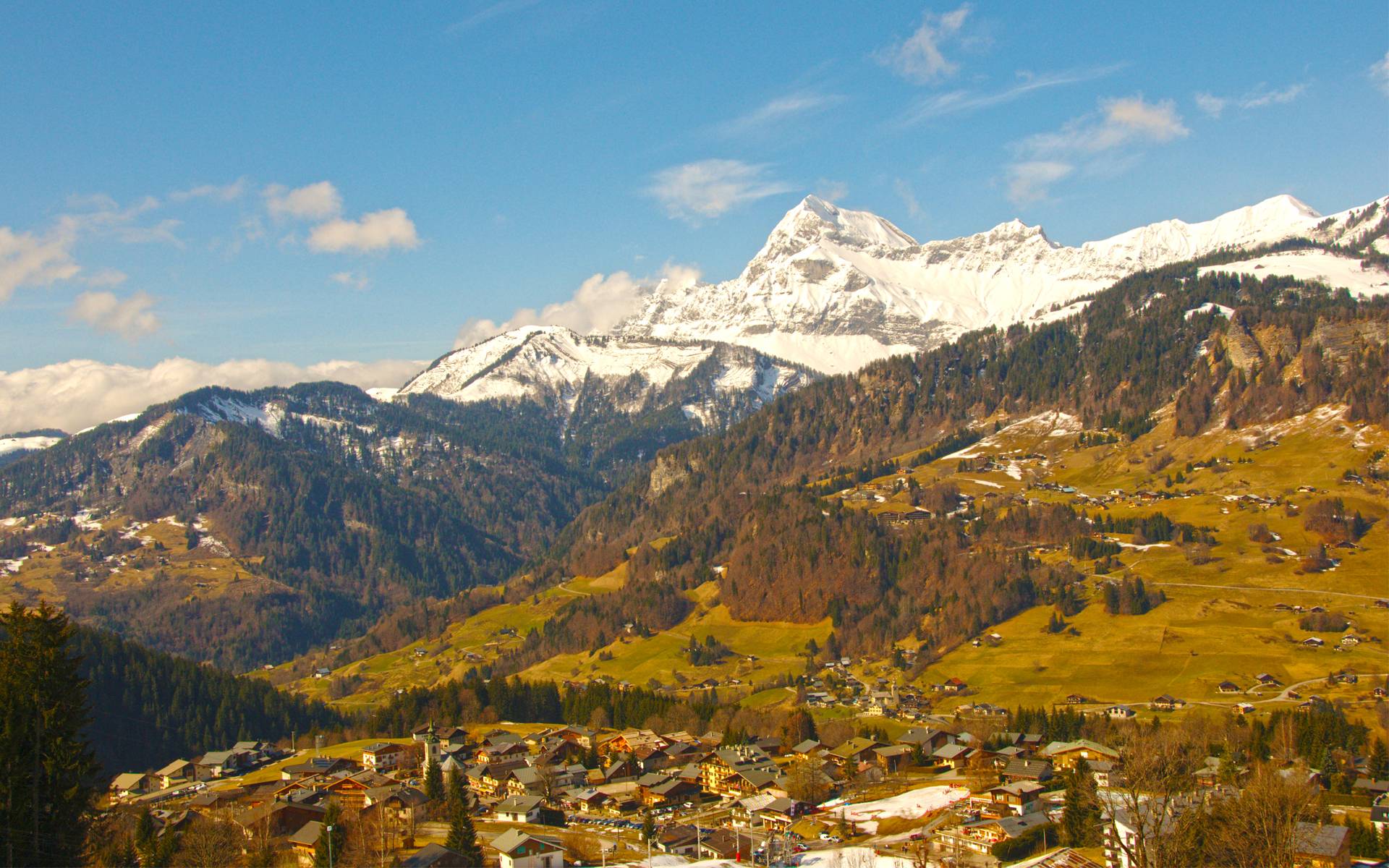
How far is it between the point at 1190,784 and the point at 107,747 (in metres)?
163

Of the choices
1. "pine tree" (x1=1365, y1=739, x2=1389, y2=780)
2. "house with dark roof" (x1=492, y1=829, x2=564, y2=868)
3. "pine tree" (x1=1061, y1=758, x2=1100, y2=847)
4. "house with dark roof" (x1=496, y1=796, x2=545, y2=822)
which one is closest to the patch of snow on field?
"pine tree" (x1=1061, y1=758, x2=1100, y2=847)

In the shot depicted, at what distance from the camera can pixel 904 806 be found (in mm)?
103875

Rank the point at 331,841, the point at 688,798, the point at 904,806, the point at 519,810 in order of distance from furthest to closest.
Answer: the point at 688,798 < the point at 904,806 < the point at 519,810 < the point at 331,841

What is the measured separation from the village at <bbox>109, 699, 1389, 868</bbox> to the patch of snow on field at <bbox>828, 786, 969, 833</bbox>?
0.32 metres

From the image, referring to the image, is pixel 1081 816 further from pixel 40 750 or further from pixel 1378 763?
pixel 40 750

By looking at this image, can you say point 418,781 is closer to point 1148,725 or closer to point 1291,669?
point 1148,725

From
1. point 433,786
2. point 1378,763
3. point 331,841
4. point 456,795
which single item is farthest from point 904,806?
point 331,841

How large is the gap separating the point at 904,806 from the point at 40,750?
7133 centimetres

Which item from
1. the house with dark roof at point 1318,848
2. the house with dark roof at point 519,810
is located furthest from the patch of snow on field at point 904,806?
the house with dark roof at point 1318,848

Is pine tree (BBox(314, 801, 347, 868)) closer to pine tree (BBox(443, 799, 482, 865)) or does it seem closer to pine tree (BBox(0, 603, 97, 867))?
pine tree (BBox(443, 799, 482, 865))

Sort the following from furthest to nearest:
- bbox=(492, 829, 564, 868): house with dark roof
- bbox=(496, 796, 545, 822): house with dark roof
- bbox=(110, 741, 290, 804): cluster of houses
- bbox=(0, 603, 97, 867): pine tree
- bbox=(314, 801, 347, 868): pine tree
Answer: bbox=(110, 741, 290, 804): cluster of houses
bbox=(496, 796, 545, 822): house with dark roof
bbox=(492, 829, 564, 868): house with dark roof
bbox=(314, 801, 347, 868): pine tree
bbox=(0, 603, 97, 867): pine tree

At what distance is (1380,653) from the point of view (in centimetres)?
16275

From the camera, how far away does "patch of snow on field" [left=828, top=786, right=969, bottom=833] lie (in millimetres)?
99938

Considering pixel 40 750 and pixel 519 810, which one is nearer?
pixel 40 750
